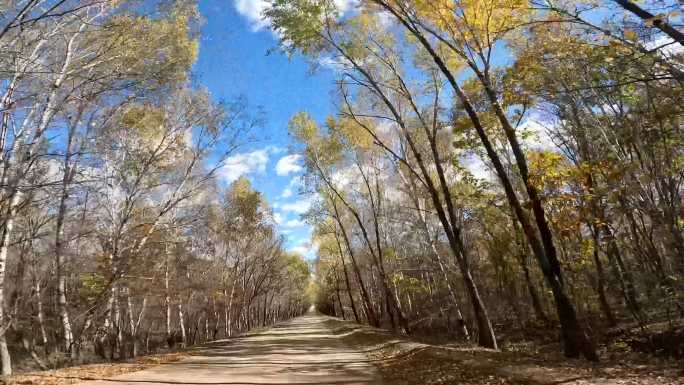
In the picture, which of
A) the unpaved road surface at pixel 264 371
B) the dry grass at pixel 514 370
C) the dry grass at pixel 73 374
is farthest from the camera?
the unpaved road surface at pixel 264 371

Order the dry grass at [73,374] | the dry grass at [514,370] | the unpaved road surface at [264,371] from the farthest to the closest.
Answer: the unpaved road surface at [264,371] < the dry grass at [73,374] < the dry grass at [514,370]

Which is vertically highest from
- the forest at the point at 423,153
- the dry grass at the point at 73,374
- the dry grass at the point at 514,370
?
the forest at the point at 423,153

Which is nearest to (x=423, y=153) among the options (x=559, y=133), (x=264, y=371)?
(x=559, y=133)

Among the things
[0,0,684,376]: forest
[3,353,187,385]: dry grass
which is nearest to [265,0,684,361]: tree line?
[0,0,684,376]: forest

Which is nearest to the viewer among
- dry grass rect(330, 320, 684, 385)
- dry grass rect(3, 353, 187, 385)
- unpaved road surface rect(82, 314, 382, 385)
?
dry grass rect(330, 320, 684, 385)

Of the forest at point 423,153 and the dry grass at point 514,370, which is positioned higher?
the forest at point 423,153

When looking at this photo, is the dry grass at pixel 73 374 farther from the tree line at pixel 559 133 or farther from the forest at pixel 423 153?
the tree line at pixel 559 133

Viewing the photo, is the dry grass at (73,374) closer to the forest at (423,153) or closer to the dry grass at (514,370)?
the forest at (423,153)

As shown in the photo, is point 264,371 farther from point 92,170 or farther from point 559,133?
point 559,133

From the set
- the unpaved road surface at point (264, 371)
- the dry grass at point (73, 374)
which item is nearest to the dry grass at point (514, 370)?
the unpaved road surface at point (264, 371)

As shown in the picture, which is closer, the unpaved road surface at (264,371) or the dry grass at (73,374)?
the dry grass at (73,374)

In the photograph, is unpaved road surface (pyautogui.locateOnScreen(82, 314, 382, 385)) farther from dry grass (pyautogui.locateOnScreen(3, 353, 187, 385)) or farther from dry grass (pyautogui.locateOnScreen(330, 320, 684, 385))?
dry grass (pyautogui.locateOnScreen(330, 320, 684, 385))

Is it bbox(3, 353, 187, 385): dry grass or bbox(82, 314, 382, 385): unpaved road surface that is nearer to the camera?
bbox(3, 353, 187, 385): dry grass

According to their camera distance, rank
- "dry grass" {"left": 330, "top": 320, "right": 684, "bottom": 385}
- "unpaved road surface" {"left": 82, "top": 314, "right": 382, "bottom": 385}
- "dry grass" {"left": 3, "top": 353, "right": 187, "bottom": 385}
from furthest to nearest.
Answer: "unpaved road surface" {"left": 82, "top": 314, "right": 382, "bottom": 385} → "dry grass" {"left": 3, "top": 353, "right": 187, "bottom": 385} → "dry grass" {"left": 330, "top": 320, "right": 684, "bottom": 385}
